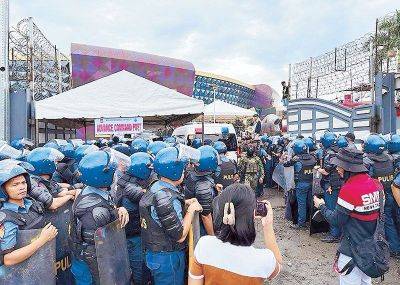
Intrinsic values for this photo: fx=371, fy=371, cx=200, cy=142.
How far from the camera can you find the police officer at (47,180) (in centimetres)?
334

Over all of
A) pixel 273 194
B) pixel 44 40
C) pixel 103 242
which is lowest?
pixel 273 194

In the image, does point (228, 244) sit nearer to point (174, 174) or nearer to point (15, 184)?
point (174, 174)

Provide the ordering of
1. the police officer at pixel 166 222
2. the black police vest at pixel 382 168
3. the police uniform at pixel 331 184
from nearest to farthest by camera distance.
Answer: the police officer at pixel 166 222
the black police vest at pixel 382 168
the police uniform at pixel 331 184

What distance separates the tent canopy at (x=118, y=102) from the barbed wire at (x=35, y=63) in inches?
102

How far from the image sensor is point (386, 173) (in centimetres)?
570

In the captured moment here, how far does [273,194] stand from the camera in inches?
439

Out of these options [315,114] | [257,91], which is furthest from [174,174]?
[257,91]

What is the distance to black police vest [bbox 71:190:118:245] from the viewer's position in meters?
2.79

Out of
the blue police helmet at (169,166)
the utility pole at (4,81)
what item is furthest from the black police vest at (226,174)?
the utility pole at (4,81)

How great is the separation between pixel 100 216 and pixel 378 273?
2.33 m

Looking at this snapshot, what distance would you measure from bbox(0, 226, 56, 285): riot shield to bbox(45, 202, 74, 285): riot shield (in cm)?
64

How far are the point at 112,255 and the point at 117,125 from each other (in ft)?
20.2

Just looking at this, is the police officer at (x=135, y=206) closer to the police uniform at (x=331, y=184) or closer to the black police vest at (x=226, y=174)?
the black police vest at (x=226, y=174)

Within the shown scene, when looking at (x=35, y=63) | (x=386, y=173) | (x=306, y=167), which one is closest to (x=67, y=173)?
(x=306, y=167)
